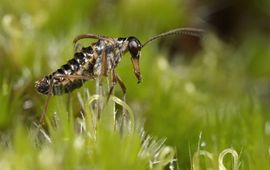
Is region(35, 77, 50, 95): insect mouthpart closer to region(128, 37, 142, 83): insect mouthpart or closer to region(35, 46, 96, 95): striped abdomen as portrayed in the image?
region(35, 46, 96, 95): striped abdomen

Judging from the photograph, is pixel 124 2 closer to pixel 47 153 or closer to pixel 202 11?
pixel 202 11

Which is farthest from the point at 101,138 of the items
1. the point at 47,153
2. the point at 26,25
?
the point at 26,25

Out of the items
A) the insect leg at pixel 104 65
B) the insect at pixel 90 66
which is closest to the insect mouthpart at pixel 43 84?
the insect at pixel 90 66

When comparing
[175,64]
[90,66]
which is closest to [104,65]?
[90,66]

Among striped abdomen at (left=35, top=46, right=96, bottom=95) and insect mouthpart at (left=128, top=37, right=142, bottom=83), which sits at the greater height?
insect mouthpart at (left=128, top=37, right=142, bottom=83)

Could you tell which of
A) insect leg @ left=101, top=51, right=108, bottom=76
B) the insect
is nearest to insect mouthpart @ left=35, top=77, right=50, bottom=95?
the insect

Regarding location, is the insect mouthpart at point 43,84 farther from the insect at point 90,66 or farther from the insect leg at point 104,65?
the insect leg at point 104,65

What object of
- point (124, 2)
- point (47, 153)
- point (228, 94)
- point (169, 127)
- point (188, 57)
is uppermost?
point (124, 2)
